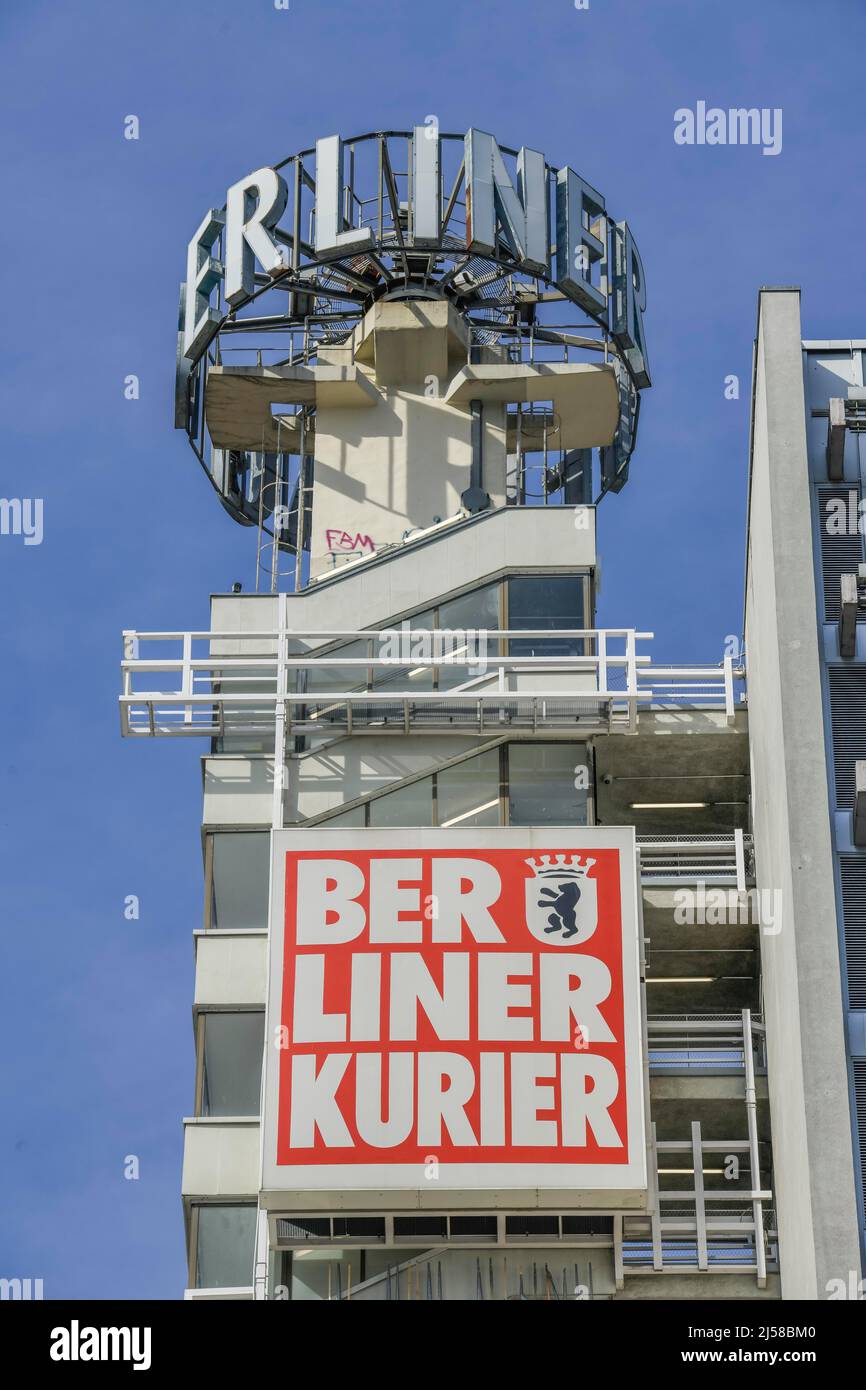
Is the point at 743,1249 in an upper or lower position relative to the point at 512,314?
lower

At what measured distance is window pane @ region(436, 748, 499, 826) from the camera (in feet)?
188

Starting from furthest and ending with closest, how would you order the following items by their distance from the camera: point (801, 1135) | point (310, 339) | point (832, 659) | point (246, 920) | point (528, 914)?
point (310, 339)
point (246, 920)
point (528, 914)
point (832, 659)
point (801, 1135)

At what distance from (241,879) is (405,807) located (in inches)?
147

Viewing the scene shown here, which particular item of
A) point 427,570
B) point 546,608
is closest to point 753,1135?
point 546,608

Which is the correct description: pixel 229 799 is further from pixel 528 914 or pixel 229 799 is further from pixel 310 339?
pixel 310 339

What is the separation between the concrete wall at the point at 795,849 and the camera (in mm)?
46312

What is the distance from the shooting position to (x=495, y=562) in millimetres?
60219

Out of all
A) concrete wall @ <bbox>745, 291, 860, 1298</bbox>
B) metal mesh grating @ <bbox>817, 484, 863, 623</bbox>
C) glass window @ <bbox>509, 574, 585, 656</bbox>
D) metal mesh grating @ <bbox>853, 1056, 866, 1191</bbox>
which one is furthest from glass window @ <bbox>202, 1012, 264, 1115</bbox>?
metal mesh grating @ <bbox>817, 484, 863, 623</bbox>

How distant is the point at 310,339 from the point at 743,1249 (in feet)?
89.6

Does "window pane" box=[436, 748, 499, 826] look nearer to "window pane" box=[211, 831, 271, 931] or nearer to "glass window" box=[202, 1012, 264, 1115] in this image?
"window pane" box=[211, 831, 271, 931]

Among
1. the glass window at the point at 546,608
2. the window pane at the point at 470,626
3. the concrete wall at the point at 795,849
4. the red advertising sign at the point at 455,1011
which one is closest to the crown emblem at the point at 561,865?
the red advertising sign at the point at 455,1011

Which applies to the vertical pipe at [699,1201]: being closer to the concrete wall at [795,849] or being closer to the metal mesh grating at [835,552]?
the concrete wall at [795,849]
